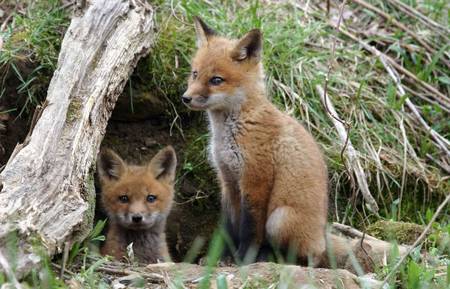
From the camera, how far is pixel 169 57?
798cm

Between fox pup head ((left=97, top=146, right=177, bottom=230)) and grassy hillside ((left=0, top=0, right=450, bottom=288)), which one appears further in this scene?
grassy hillside ((left=0, top=0, right=450, bottom=288))

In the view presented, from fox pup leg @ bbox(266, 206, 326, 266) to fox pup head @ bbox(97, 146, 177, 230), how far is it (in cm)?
138

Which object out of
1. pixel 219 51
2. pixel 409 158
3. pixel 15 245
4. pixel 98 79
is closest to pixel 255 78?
pixel 219 51

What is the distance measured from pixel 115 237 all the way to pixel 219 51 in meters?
1.91

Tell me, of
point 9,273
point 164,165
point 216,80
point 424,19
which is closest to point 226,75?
point 216,80

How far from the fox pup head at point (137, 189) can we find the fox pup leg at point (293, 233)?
1379 mm

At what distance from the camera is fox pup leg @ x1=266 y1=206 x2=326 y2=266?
20.3ft

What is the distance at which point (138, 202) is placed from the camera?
7.18 m

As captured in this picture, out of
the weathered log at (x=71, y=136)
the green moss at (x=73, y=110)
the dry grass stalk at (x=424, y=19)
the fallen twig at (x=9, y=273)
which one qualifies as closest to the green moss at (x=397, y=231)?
the weathered log at (x=71, y=136)

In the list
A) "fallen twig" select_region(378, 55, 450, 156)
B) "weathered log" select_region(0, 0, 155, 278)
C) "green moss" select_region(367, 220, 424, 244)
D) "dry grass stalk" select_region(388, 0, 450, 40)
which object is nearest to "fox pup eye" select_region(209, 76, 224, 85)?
"weathered log" select_region(0, 0, 155, 278)

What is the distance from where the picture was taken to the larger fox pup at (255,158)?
6258 millimetres

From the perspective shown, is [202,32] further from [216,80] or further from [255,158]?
[255,158]

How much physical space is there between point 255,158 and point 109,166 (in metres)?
1.65

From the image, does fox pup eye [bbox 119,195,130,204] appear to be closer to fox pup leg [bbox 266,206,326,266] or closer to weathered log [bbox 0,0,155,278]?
weathered log [bbox 0,0,155,278]
